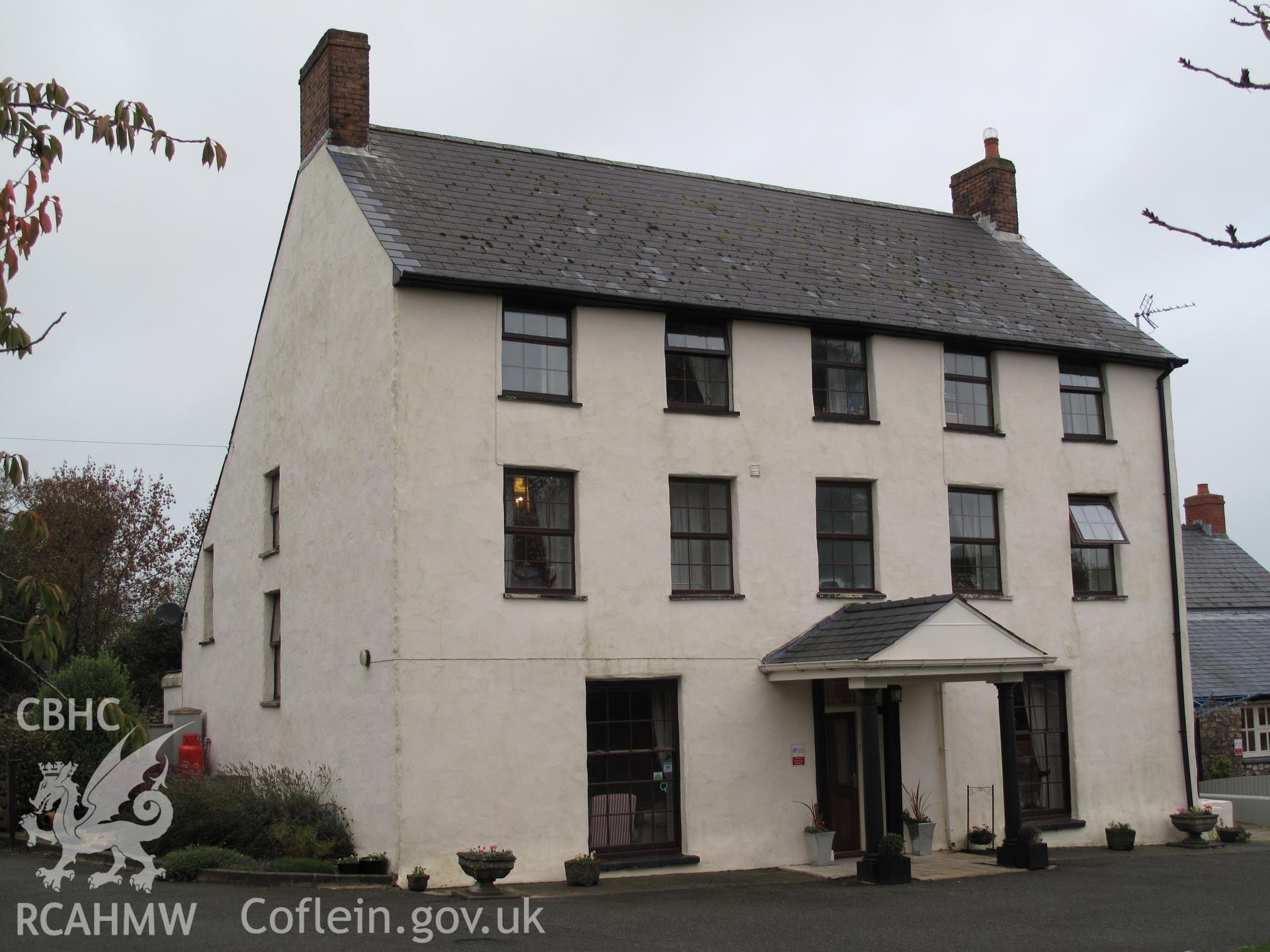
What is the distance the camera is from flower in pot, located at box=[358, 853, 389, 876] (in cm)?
1562

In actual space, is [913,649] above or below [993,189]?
below

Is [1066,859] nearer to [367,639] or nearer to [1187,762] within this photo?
[1187,762]

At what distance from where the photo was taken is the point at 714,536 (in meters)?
18.4

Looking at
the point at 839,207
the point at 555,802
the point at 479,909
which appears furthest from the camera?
the point at 839,207

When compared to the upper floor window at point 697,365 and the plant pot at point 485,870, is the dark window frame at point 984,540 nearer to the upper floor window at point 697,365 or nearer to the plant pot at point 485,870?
the upper floor window at point 697,365

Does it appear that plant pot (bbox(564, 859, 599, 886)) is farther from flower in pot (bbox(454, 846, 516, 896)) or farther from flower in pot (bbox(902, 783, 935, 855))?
flower in pot (bbox(902, 783, 935, 855))

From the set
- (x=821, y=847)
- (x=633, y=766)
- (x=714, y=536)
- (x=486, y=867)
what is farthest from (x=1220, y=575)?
(x=486, y=867)

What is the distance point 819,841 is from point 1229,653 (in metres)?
16.0

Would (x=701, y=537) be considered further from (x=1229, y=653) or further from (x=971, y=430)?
(x=1229, y=653)

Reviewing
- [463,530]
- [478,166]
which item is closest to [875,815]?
[463,530]

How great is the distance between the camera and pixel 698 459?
1828 centimetres

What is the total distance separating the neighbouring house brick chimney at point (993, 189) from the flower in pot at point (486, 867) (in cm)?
1629

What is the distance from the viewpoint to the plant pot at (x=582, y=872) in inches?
620

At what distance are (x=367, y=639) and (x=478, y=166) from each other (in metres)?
8.05
